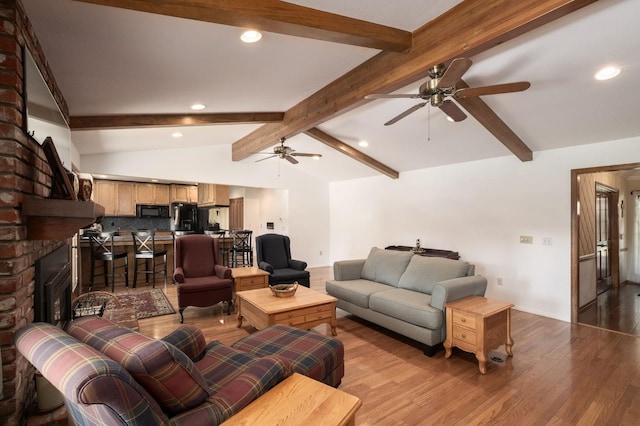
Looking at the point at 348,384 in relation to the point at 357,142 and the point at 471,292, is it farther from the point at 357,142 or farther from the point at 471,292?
the point at 357,142

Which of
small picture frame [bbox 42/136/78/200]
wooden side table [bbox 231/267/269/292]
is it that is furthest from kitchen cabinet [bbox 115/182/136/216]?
small picture frame [bbox 42/136/78/200]

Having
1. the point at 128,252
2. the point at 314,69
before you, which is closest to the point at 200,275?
the point at 128,252

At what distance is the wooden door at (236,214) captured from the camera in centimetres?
1062

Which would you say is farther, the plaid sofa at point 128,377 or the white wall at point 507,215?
the white wall at point 507,215

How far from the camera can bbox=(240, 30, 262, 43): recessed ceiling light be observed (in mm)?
2135

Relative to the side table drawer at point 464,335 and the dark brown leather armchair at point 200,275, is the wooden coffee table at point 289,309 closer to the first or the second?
the dark brown leather armchair at point 200,275

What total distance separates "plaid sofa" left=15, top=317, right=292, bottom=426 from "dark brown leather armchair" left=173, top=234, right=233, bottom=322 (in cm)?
267

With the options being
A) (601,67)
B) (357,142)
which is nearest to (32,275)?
(601,67)

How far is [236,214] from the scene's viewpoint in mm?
10953

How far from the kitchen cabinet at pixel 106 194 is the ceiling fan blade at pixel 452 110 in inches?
290

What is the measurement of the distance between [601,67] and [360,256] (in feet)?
18.6

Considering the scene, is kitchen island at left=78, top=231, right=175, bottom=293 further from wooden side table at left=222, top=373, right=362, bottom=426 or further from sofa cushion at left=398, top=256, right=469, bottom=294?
wooden side table at left=222, top=373, right=362, bottom=426

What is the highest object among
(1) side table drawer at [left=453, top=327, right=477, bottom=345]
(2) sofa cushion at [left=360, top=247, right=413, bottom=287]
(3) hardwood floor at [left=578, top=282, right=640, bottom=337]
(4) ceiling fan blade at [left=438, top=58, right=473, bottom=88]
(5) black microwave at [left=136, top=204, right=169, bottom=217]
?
(4) ceiling fan blade at [left=438, top=58, right=473, bottom=88]

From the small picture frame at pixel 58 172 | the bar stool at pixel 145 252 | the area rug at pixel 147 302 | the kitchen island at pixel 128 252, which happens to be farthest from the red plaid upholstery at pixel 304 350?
the bar stool at pixel 145 252
